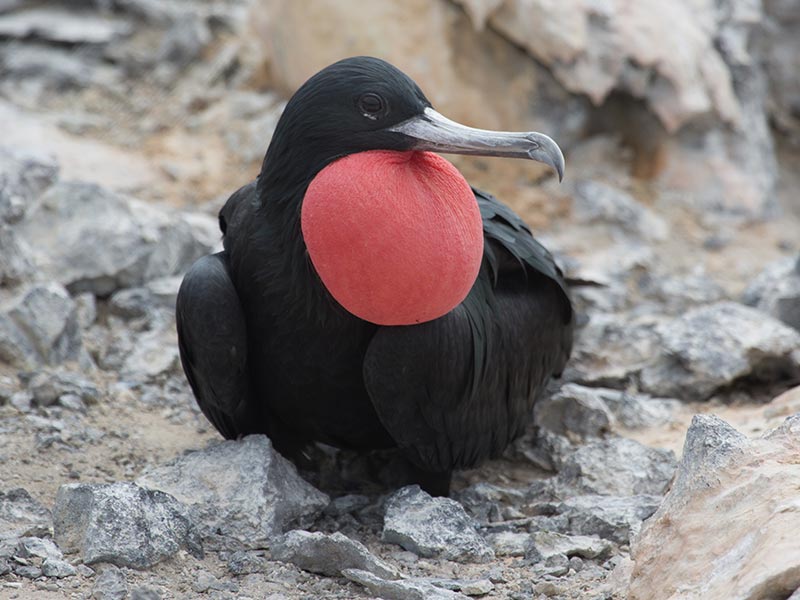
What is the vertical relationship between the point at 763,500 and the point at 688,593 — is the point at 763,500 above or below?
above

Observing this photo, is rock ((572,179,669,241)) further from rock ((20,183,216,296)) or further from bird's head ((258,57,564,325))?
bird's head ((258,57,564,325))

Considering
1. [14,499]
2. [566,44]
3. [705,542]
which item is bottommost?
[14,499]

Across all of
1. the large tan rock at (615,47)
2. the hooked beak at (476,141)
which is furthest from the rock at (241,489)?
the large tan rock at (615,47)

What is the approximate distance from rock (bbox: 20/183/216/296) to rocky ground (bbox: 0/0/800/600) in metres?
0.01

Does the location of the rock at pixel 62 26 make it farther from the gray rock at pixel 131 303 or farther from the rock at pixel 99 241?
the gray rock at pixel 131 303

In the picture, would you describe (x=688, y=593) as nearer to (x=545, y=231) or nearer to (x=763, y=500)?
(x=763, y=500)

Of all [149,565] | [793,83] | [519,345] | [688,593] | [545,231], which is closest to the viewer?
[688,593]

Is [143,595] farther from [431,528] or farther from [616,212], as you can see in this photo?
[616,212]

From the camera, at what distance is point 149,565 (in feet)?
9.66

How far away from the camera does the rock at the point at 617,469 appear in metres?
3.78

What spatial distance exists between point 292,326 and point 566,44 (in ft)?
11.5

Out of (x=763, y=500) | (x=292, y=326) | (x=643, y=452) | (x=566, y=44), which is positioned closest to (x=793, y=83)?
(x=566, y=44)

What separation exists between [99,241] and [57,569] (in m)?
2.31

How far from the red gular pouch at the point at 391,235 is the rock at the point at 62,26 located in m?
4.84
